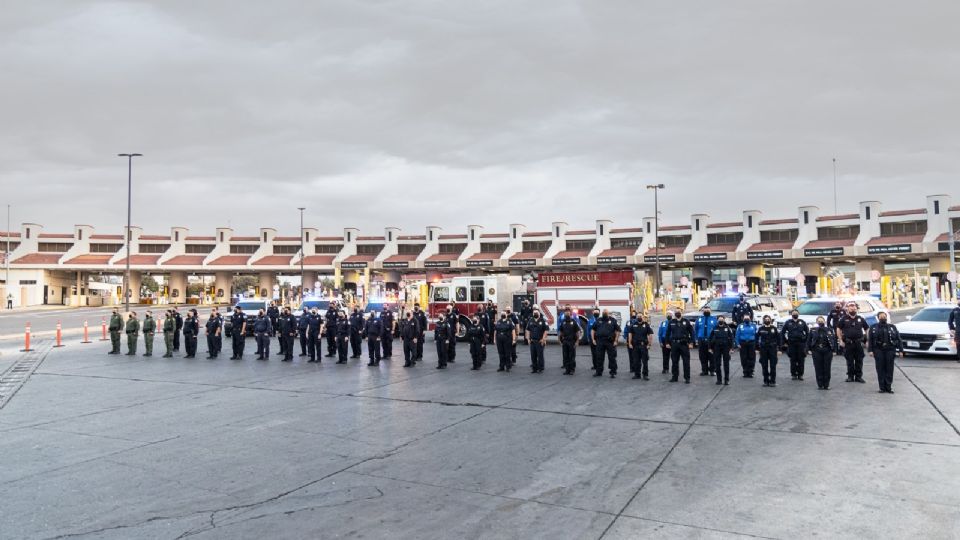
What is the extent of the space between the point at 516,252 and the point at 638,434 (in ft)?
204

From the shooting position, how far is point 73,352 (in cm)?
2161

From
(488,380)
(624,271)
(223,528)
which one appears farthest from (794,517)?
(624,271)

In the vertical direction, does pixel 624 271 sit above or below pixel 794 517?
above

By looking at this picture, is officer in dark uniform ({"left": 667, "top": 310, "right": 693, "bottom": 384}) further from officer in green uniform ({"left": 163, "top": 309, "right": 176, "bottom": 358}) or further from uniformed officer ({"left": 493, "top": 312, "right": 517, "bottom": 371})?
officer in green uniform ({"left": 163, "top": 309, "right": 176, "bottom": 358})

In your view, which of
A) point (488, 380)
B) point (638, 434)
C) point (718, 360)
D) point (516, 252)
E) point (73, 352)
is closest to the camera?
point (638, 434)

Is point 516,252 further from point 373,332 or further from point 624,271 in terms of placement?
point 373,332

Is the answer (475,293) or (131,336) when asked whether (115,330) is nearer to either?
(131,336)

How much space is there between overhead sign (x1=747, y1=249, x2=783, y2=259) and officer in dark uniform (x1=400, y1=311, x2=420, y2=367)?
165 feet

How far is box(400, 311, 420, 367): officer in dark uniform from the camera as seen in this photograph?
16.9 metres

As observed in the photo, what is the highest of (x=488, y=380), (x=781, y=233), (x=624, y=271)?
(x=781, y=233)

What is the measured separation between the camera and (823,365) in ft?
39.8

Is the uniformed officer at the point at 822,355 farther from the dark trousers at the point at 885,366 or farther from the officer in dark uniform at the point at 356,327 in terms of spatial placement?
the officer in dark uniform at the point at 356,327

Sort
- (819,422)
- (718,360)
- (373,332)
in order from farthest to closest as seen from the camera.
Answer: (373,332) < (718,360) < (819,422)

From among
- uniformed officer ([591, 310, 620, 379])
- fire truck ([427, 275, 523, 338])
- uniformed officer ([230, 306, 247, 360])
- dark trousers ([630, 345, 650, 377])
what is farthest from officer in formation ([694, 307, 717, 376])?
uniformed officer ([230, 306, 247, 360])
